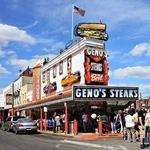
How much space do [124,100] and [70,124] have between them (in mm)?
4707

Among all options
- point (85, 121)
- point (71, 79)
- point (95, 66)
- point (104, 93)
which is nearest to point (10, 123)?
point (71, 79)

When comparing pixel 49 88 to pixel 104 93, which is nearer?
pixel 104 93

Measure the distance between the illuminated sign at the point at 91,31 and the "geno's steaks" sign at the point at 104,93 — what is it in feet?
25.4

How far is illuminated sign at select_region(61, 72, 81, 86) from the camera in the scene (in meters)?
39.1

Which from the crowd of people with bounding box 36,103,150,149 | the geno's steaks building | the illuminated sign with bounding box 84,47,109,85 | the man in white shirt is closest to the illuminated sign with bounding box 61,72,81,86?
the geno's steaks building

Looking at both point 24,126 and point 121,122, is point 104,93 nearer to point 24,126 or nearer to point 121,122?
point 121,122

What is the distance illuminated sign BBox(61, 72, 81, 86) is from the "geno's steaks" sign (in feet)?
17.6

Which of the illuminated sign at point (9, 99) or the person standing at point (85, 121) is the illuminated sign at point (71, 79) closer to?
the person standing at point (85, 121)

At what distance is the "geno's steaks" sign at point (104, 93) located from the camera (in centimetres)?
3344

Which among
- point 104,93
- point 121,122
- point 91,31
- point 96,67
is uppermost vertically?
point 91,31

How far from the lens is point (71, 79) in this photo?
40.4 metres

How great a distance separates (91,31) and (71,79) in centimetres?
492

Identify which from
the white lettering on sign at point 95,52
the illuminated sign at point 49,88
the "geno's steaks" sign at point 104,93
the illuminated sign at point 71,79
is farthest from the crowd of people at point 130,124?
the illuminated sign at point 49,88

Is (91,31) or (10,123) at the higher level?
(91,31)
